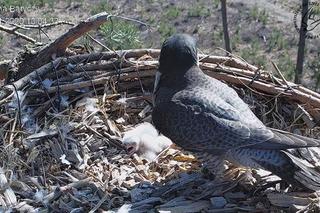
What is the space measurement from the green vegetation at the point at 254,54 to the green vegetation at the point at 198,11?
159 cm

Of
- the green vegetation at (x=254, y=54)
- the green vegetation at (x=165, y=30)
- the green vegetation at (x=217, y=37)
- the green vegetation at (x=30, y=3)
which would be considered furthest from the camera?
the green vegetation at (x=30, y=3)

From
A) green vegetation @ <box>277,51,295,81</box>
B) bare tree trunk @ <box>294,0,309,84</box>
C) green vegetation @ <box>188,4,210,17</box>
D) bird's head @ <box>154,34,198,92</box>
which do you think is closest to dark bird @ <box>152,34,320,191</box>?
bird's head @ <box>154,34,198,92</box>

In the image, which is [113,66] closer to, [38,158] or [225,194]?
[38,158]

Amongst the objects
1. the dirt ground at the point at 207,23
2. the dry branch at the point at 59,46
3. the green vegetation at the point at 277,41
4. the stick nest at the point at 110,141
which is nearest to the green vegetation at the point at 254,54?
the dirt ground at the point at 207,23

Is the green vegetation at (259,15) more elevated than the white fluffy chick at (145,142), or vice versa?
the white fluffy chick at (145,142)

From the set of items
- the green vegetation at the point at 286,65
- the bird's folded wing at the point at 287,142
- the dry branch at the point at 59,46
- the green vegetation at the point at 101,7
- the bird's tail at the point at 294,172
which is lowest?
the green vegetation at the point at 286,65

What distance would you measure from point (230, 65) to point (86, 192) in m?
1.90

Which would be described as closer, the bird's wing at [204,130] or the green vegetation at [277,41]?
the bird's wing at [204,130]

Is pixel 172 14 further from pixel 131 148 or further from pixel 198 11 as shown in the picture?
pixel 131 148

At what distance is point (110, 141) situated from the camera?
5.79m

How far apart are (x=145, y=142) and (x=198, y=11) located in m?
9.15

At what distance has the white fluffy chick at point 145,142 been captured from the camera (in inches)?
224

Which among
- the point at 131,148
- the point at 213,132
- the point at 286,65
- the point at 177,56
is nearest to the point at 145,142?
the point at 131,148

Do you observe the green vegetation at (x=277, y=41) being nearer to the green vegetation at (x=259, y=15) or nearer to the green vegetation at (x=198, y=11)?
the green vegetation at (x=259, y=15)
